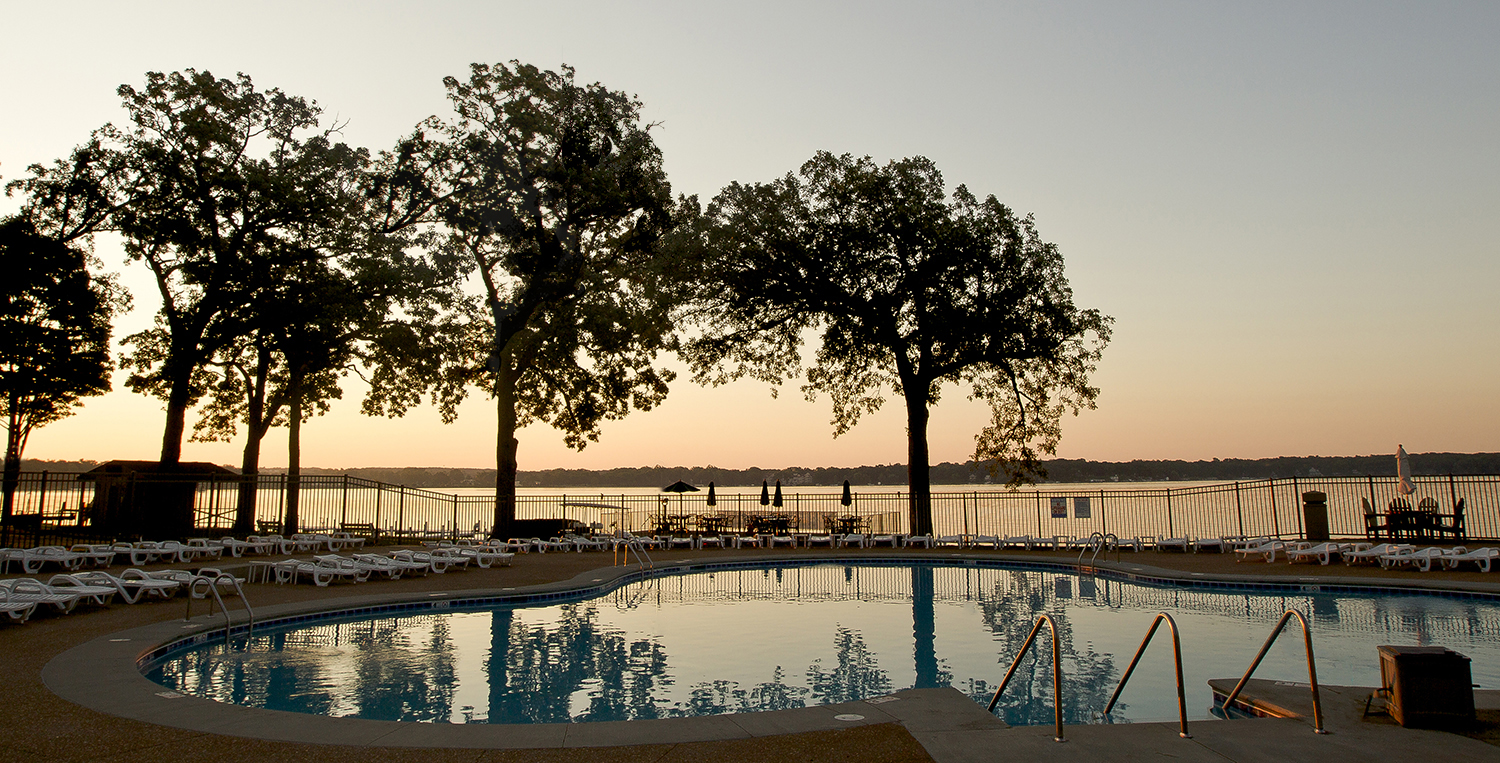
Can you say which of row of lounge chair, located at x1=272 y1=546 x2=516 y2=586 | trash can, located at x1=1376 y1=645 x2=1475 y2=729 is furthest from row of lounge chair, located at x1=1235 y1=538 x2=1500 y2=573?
row of lounge chair, located at x1=272 y1=546 x2=516 y2=586

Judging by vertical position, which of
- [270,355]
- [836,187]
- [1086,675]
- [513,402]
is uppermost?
[836,187]

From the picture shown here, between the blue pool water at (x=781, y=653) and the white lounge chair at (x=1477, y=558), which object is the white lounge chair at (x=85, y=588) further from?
the white lounge chair at (x=1477, y=558)

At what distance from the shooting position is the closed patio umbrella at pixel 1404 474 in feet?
71.9

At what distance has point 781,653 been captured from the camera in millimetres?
11953

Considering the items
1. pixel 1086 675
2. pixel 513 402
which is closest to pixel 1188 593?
pixel 1086 675

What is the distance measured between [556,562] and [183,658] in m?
12.8

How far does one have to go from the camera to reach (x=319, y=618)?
44.6 feet

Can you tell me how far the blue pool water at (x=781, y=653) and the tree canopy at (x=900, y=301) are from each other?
12.9m

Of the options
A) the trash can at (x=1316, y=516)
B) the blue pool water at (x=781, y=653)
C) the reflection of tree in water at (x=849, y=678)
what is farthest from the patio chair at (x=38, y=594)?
the trash can at (x=1316, y=516)

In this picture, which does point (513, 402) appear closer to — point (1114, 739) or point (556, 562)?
point (556, 562)

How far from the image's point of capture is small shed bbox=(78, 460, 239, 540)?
23.1 meters

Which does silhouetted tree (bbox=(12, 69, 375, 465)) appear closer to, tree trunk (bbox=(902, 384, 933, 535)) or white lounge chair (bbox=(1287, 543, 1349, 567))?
tree trunk (bbox=(902, 384, 933, 535))

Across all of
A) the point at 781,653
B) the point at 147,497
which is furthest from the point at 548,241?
the point at 781,653

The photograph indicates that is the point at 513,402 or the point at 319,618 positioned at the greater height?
the point at 513,402
